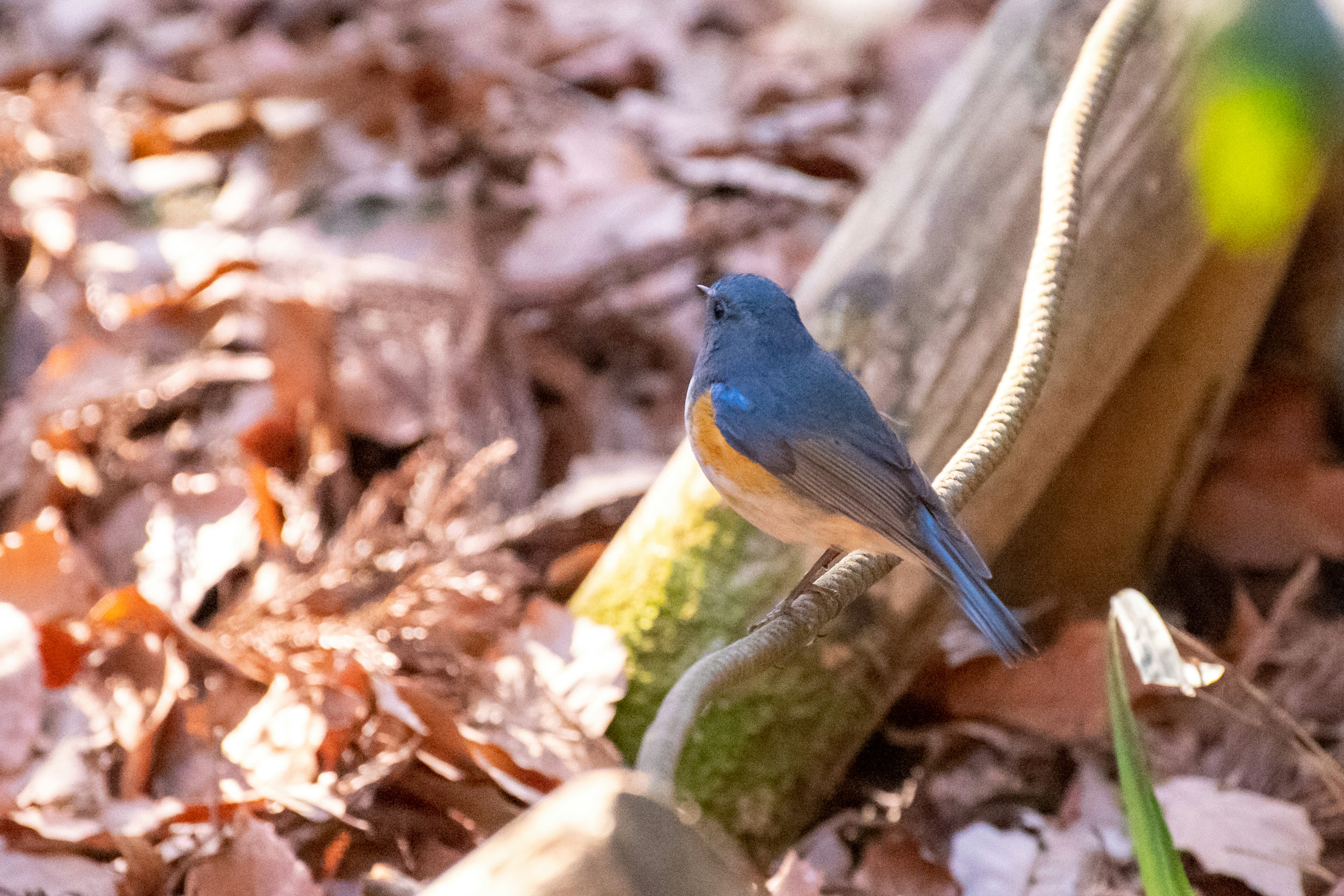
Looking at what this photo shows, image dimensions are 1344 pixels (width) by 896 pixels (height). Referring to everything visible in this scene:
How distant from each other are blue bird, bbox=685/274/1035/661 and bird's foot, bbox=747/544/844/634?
9 centimetres

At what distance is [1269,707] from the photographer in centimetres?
130

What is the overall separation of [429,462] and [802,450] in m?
1.12

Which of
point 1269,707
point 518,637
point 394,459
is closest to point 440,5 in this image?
point 394,459

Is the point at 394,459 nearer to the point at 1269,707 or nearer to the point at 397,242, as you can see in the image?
the point at 397,242

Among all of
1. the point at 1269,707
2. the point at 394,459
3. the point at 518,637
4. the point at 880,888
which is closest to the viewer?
the point at 1269,707

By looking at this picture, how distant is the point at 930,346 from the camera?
1531 millimetres

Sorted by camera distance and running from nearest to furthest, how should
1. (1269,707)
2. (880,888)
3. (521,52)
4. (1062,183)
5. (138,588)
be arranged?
(1062,183) → (1269,707) → (880,888) → (138,588) → (521,52)

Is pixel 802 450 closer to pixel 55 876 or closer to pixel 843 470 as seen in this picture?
pixel 843 470

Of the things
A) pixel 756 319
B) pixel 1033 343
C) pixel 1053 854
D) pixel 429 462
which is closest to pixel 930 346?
pixel 1033 343

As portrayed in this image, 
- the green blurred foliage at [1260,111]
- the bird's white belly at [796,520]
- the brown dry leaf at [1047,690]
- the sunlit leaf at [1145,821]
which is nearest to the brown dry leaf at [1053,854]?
the brown dry leaf at [1047,690]

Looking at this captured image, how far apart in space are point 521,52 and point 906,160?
2.02 m

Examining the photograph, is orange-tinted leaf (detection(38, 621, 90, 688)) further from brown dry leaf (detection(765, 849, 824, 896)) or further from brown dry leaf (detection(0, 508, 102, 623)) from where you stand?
brown dry leaf (detection(765, 849, 824, 896))

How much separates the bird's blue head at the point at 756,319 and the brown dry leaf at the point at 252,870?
0.76 meters

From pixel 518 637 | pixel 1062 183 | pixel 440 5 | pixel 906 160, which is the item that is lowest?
pixel 518 637
